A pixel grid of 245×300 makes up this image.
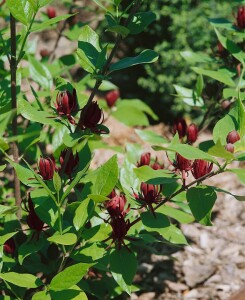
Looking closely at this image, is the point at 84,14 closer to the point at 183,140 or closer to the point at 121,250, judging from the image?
the point at 183,140

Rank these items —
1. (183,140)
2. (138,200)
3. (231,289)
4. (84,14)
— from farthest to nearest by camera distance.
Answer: (84,14)
(231,289)
(183,140)
(138,200)

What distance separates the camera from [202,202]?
176 centimetres

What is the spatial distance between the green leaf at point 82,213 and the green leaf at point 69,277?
0.17 m

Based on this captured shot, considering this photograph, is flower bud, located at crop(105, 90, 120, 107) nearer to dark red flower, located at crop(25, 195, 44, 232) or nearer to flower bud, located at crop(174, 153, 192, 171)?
dark red flower, located at crop(25, 195, 44, 232)

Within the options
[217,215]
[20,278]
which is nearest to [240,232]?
[217,215]

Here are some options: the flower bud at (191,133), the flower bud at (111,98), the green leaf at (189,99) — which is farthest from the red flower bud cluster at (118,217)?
the flower bud at (111,98)

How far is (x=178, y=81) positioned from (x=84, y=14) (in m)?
1.55

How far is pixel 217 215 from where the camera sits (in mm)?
3693

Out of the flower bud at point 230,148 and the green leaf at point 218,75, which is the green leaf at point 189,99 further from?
the flower bud at point 230,148

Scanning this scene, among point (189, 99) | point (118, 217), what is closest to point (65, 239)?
point (118, 217)

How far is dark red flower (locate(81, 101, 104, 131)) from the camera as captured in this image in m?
1.79

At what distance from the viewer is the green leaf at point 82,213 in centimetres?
187

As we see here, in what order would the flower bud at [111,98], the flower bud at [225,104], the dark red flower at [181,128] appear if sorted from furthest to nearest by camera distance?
the flower bud at [111,98]
the flower bud at [225,104]
the dark red flower at [181,128]

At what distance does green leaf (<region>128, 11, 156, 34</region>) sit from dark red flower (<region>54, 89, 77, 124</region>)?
1.01 feet
